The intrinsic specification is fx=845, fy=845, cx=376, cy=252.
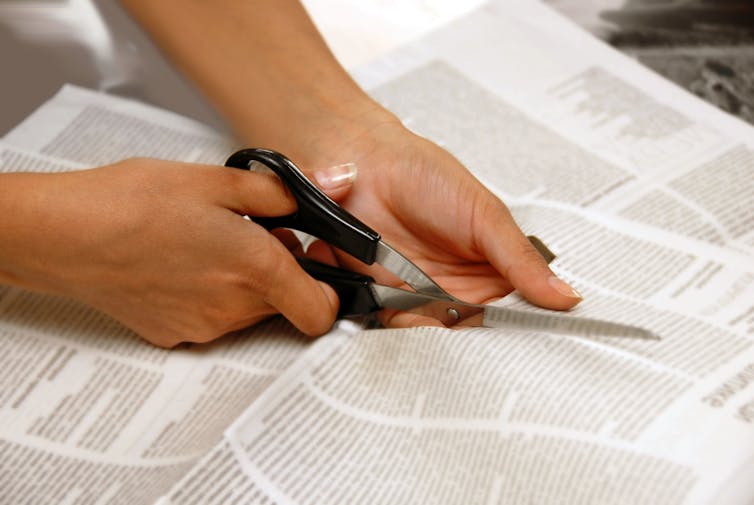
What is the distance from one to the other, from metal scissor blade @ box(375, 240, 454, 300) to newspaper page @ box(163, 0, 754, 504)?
0.11 ft

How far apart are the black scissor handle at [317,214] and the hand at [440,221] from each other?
0.06 m

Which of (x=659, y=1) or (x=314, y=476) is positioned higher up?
(x=659, y=1)

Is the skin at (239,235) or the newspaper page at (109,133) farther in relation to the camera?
the newspaper page at (109,133)

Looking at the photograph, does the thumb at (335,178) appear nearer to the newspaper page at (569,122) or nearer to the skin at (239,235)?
the skin at (239,235)

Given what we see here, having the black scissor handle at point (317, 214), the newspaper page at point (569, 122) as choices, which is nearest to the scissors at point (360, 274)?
the black scissor handle at point (317, 214)

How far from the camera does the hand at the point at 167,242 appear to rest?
0.54m

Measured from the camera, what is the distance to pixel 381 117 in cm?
67

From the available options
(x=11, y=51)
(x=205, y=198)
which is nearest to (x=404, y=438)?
(x=205, y=198)

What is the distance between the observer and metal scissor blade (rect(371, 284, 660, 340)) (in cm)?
50

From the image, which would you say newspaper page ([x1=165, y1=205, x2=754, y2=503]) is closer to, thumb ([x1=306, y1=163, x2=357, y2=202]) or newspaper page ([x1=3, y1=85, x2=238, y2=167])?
thumb ([x1=306, y1=163, x2=357, y2=202])

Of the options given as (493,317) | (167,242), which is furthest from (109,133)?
(493,317)

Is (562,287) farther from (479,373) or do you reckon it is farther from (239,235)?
(239,235)

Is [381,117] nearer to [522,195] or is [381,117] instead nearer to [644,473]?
[522,195]

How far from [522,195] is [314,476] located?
11.9 inches
